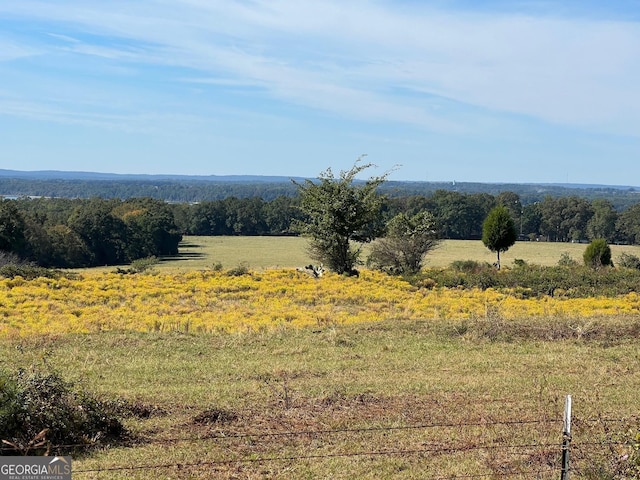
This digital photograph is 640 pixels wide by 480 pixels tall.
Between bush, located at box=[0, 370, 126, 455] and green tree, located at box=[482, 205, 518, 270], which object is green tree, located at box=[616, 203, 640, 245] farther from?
bush, located at box=[0, 370, 126, 455]

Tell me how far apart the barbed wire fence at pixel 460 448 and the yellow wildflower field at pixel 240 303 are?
28.0 feet

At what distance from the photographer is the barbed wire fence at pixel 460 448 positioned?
759 cm

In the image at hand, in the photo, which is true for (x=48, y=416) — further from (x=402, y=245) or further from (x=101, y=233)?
(x=101, y=233)

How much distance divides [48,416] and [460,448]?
5.05m

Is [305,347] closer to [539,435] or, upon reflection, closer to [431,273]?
[539,435]

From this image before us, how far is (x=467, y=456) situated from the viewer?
26.9 ft

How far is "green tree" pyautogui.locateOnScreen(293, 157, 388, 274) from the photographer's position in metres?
35.1

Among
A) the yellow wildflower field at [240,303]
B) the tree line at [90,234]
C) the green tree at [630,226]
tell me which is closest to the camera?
the yellow wildflower field at [240,303]

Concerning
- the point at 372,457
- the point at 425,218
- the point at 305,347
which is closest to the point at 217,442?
the point at 372,457

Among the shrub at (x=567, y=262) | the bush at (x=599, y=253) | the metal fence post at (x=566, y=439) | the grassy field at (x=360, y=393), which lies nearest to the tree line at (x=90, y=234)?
the shrub at (x=567, y=262)

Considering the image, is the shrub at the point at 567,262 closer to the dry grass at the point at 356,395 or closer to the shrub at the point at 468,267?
the shrub at the point at 468,267

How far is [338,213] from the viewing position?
115 ft

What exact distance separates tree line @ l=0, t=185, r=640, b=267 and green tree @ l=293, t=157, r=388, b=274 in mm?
25809

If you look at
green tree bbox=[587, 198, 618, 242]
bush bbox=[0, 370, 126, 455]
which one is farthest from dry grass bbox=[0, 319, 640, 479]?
green tree bbox=[587, 198, 618, 242]
